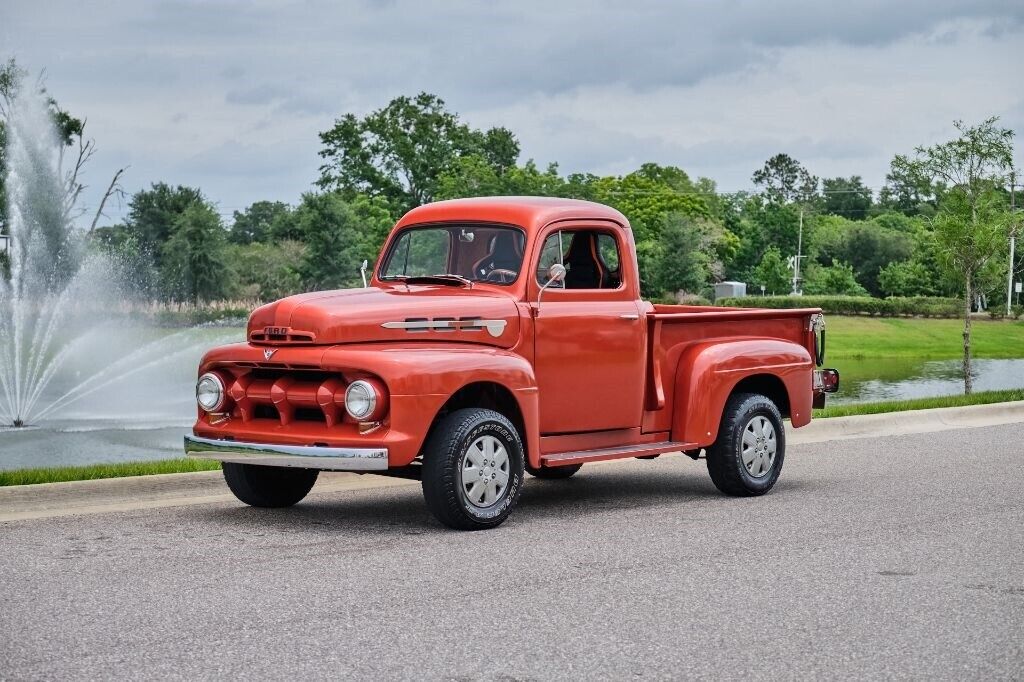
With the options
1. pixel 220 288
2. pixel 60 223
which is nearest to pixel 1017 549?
pixel 60 223

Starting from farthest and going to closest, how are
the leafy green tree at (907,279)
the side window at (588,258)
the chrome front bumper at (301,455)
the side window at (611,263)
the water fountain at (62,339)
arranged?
the leafy green tree at (907,279) < the water fountain at (62,339) < the side window at (611,263) < the side window at (588,258) < the chrome front bumper at (301,455)

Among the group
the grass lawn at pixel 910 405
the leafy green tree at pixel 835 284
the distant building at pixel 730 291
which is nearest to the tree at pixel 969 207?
the grass lawn at pixel 910 405

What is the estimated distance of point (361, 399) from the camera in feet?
29.3

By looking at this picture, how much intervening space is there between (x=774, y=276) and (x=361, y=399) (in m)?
98.5

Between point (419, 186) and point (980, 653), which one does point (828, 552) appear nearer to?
point (980, 653)

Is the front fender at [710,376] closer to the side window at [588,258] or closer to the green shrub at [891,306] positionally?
the side window at [588,258]

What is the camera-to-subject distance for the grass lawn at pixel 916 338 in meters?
52.5

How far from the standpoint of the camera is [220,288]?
204 ft

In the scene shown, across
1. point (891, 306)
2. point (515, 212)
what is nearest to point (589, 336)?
point (515, 212)

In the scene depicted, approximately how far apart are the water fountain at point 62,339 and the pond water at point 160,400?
0.05 m

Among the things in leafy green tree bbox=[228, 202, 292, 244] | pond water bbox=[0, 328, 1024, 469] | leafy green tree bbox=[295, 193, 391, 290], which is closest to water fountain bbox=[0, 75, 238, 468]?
pond water bbox=[0, 328, 1024, 469]

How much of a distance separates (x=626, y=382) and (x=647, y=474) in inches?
99.3

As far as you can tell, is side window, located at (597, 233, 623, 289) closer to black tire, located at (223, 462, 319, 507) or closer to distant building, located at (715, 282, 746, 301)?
black tire, located at (223, 462, 319, 507)

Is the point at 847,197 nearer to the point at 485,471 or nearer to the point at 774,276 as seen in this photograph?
the point at 774,276
